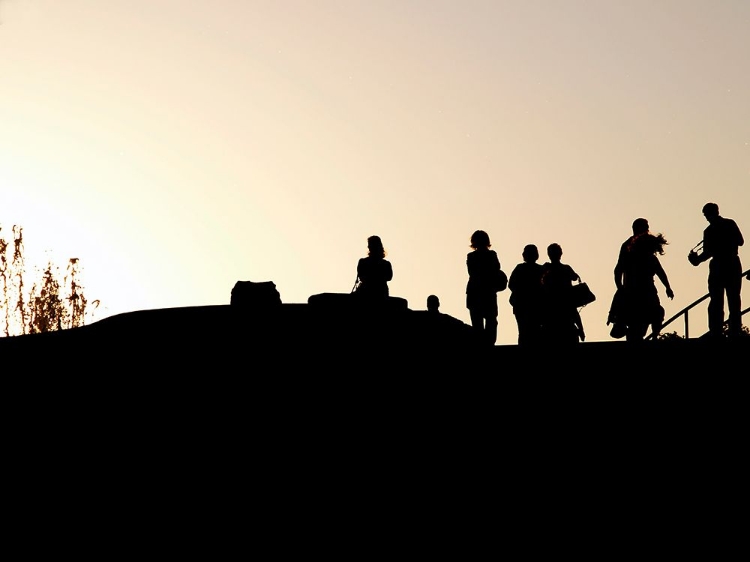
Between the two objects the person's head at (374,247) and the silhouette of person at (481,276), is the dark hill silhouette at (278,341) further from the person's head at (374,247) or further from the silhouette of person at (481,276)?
the silhouette of person at (481,276)

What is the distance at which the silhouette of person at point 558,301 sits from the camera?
54.4ft

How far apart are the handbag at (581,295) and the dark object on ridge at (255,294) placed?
9852 millimetres

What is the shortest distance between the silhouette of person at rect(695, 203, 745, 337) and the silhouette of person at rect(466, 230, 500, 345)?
2489mm

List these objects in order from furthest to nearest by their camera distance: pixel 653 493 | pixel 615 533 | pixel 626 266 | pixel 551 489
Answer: pixel 626 266, pixel 653 493, pixel 615 533, pixel 551 489

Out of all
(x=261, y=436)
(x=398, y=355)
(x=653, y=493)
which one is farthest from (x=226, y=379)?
(x=653, y=493)

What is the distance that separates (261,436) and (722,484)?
439cm

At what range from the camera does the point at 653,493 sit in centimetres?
969

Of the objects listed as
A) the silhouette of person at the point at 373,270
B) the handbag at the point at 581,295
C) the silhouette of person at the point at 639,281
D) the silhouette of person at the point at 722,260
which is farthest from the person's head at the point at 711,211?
the silhouette of person at the point at 373,270

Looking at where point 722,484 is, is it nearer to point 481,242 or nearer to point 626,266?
point 626,266

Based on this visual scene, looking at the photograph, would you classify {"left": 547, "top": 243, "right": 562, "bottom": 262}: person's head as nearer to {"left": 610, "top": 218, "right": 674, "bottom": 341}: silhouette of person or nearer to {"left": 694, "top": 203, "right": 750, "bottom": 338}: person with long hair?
{"left": 610, "top": 218, "right": 674, "bottom": 341}: silhouette of person

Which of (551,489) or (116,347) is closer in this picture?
(116,347)

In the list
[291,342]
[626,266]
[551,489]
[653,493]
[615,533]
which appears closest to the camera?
[291,342]

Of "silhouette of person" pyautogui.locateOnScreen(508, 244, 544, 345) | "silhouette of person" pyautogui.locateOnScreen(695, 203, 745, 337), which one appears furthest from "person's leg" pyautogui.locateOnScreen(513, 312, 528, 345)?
"silhouette of person" pyautogui.locateOnScreen(695, 203, 745, 337)

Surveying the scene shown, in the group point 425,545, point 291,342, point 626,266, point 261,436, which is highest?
point 626,266
